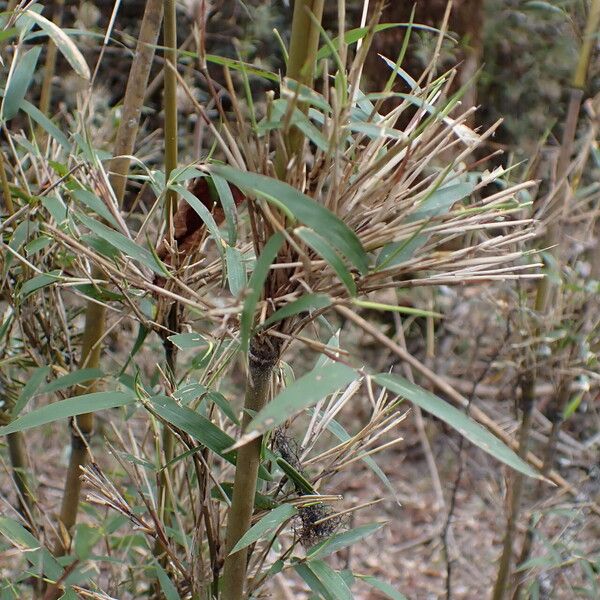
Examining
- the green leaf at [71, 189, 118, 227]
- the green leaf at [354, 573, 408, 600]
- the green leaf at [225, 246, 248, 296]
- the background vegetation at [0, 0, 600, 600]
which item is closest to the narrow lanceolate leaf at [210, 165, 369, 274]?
the background vegetation at [0, 0, 600, 600]

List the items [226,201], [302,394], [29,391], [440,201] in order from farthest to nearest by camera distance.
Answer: [29,391] < [226,201] < [440,201] < [302,394]

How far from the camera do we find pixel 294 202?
414 millimetres

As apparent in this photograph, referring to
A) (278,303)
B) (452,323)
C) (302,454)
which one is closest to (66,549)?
(302,454)

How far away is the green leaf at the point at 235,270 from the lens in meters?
0.52

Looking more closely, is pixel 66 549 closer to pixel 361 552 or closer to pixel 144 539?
pixel 144 539

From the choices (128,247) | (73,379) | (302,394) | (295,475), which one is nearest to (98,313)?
(73,379)

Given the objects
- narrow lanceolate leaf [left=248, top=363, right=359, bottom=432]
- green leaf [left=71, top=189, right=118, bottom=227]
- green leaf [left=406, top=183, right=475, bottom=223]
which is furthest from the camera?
green leaf [left=71, top=189, right=118, bottom=227]

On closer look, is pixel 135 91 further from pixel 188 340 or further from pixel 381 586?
pixel 381 586

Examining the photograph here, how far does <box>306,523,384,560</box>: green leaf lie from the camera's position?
0.57m

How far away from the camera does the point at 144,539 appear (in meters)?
0.87

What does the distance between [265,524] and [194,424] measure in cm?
8

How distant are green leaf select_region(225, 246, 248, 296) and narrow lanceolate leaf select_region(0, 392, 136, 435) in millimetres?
111

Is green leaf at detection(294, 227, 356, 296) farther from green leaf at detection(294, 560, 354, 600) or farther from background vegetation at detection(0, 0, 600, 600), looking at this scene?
green leaf at detection(294, 560, 354, 600)

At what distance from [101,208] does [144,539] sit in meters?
0.43
